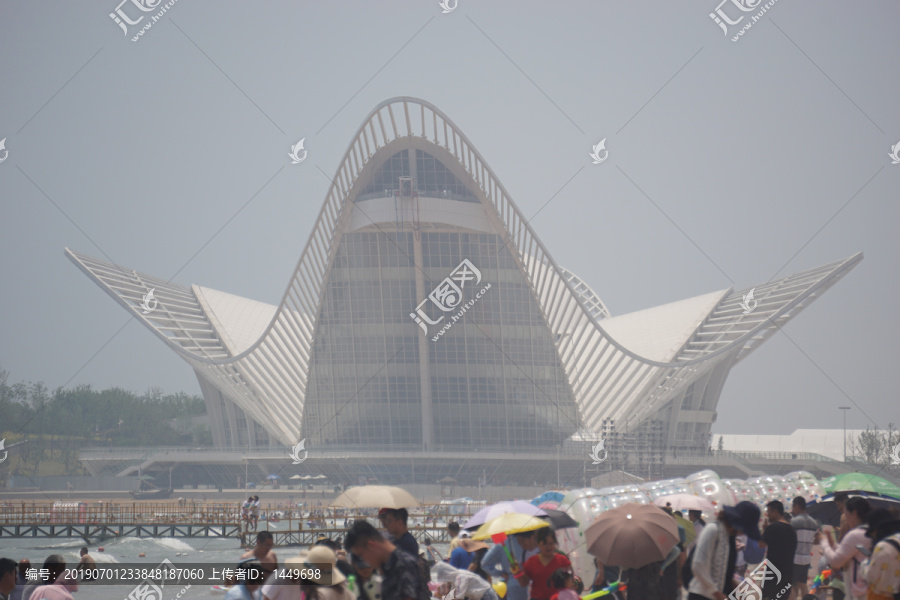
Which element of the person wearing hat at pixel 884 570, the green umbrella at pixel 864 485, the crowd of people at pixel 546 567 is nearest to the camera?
the crowd of people at pixel 546 567

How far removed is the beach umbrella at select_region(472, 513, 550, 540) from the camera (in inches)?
480

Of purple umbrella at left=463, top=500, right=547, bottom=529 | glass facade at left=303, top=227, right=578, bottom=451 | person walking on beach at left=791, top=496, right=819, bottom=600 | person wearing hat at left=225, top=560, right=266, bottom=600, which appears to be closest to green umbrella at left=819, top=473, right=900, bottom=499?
person walking on beach at left=791, top=496, right=819, bottom=600

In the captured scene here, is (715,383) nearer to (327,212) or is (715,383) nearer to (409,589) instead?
(327,212)

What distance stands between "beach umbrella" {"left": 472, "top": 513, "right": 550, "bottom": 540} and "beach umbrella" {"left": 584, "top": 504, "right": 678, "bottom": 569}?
106cm

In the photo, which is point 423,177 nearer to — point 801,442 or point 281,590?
point 281,590

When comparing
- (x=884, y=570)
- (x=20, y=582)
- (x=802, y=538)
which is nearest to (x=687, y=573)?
(x=884, y=570)

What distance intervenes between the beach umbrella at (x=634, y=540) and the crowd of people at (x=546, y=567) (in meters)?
0.17

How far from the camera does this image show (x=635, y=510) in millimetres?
11281

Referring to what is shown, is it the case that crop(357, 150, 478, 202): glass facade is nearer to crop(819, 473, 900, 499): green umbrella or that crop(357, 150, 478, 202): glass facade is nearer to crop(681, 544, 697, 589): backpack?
crop(819, 473, 900, 499): green umbrella

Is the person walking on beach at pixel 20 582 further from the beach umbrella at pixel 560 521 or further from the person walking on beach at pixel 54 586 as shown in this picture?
the beach umbrella at pixel 560 521

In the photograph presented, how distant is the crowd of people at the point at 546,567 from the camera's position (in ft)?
28.2

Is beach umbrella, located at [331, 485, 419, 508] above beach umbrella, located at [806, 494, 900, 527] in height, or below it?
above

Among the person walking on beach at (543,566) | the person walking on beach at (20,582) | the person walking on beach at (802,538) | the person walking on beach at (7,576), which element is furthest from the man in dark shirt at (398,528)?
the person walking on beach at (802,538)

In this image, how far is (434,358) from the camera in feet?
229
